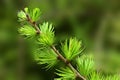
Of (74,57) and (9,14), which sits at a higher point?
(9,14)

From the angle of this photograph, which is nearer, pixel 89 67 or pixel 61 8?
pixel 89 67

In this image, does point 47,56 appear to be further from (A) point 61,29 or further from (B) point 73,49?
(A) point 61,29

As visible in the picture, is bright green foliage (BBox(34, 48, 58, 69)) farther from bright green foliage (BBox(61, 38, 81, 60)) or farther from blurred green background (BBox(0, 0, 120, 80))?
blurred green background (BBox(0, 0, 120, 80))

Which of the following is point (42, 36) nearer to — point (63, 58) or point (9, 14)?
point (63, 58)

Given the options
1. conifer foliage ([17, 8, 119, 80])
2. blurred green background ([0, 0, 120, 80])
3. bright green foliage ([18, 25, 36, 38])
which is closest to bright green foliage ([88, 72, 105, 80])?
conifer foliage ([17, 8, 119, 80])

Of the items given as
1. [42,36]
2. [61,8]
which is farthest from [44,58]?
[61,8]

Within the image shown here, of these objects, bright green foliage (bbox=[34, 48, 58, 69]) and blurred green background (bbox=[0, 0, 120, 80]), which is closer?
bright green foliage (bbox=[34, 48, 58, 69])

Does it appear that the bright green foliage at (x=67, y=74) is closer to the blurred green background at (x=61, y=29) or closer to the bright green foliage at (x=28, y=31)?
the bright green foliage at (x=28, y=31)
